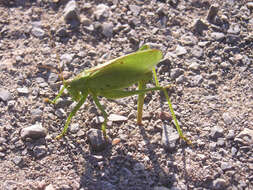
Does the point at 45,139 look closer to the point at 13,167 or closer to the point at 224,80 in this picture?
the point at 13,167

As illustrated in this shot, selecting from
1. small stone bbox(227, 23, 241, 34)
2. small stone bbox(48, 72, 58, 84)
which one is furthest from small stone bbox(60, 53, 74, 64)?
small stone bbox(227, 23, 241, 34)

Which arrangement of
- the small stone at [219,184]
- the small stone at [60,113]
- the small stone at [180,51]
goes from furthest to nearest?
the small stone at [180,51], the small stone at [60,113], the small stone at [219,184]

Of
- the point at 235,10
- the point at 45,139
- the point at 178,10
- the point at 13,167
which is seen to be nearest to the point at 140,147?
the point at 45,139

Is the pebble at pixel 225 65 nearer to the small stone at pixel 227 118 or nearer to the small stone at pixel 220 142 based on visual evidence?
the small stone at pixel 227 118

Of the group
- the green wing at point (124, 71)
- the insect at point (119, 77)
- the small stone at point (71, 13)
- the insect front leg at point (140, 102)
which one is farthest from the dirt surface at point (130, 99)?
the green wing at point (124, 71)

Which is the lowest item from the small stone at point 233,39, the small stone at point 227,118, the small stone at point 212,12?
the small stone at point 227,118

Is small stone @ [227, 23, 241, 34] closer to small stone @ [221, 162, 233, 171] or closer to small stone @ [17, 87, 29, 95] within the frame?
small stone @ [221, 162, 233, 171]

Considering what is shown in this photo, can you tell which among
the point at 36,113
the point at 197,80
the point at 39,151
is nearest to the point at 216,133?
the point at 197,80
